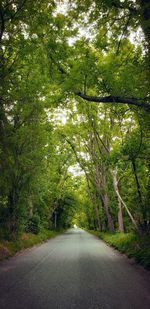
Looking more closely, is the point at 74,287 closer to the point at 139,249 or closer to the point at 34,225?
the point at 139,249

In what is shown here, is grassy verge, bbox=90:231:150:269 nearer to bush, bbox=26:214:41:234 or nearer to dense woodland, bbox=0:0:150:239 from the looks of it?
dense woodland, bbox=0:0:150:239

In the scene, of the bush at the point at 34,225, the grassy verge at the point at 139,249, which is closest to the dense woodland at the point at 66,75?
the grassy verge at the point at 139,249

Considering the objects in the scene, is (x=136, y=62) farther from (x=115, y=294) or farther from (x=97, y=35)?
(x=115, y=294)

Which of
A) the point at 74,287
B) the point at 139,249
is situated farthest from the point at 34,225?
the point at 74,287

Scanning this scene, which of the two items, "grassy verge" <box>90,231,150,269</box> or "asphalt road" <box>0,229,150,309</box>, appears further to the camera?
"grassy verge" <box>90,231,150,269</box>

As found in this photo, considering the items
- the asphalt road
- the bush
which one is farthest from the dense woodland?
the bush

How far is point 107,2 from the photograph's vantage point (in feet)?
28.9

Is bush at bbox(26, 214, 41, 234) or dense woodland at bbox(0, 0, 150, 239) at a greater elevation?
dense woodland at bbox(0, 0, 150, 239)

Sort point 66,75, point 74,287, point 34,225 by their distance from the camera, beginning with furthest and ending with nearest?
point 34,225 < point 66,75 < point 74,287

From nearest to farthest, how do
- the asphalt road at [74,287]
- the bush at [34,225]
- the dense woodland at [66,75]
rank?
1. the asphalt road at [74,287]
2. the dense woodland at [66,75]
3. the bush at [34,225]

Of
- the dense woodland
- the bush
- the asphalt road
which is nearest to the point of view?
the asphalt road

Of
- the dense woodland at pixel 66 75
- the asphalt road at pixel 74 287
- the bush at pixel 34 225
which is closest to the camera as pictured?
the asphalt road at pixel 74 287

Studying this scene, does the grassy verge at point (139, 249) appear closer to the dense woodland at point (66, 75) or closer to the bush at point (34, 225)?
the dense woodland at point (66, 75)

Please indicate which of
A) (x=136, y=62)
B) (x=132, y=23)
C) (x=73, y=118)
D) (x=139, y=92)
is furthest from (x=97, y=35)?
(x=73, y=118)
